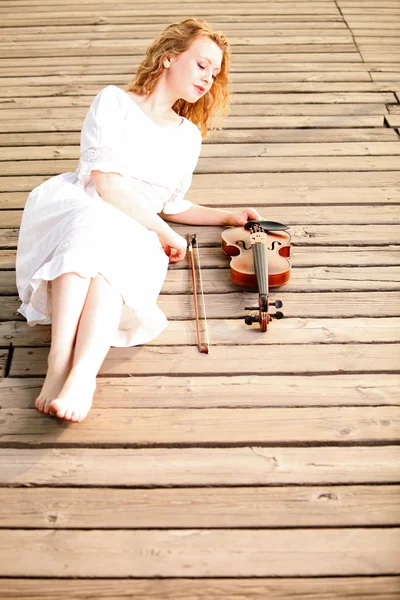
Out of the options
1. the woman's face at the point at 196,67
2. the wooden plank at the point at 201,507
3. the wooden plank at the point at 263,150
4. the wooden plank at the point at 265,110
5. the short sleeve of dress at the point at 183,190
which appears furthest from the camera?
the wooden plank at the point at 265,110

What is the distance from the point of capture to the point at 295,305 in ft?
8.01

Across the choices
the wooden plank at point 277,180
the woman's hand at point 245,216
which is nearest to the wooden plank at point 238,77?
the wooden plank at point 277,180

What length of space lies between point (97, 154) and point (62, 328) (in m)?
0.69

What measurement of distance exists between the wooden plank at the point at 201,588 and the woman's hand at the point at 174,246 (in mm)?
1214

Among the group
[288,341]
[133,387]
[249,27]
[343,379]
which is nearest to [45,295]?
[133,387]

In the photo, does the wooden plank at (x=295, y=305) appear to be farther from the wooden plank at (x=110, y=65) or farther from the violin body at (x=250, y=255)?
the wooden plank at (x=110, y=65)

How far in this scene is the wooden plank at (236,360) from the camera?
2150 millimetres

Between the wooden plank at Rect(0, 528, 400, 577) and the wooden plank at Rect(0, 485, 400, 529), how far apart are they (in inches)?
1.0

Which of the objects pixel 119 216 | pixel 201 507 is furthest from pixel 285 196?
pixel 201 507

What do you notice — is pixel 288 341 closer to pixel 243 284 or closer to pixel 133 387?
pixel 243 284

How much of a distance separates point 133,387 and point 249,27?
3311mm

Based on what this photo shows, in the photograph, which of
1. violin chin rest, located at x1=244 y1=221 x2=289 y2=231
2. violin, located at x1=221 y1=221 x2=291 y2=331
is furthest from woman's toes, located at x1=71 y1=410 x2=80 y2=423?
violin chin rest, located at x1=244 y1=221 x2=289 y2=231

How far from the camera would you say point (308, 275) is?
8.54ft

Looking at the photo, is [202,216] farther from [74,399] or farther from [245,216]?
[74,399]
